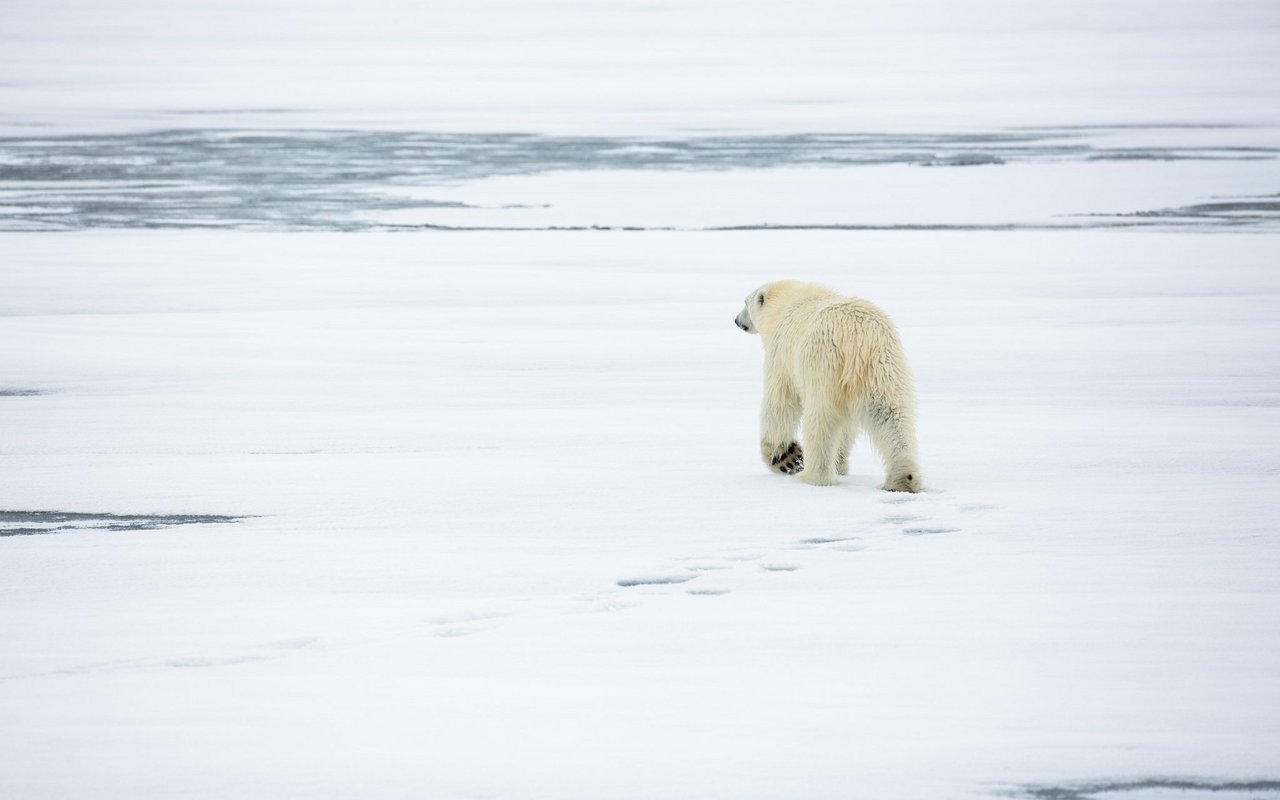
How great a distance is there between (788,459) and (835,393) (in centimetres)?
44

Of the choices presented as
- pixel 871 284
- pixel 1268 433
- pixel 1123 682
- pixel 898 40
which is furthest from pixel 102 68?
pixel 1123 682

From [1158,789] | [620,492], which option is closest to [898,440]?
[620,492]

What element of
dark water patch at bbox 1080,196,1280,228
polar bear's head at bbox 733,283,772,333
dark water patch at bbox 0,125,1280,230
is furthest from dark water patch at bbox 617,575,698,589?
dark water patch at bbox 1080,196,1280,228

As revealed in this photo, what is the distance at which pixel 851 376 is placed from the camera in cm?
490

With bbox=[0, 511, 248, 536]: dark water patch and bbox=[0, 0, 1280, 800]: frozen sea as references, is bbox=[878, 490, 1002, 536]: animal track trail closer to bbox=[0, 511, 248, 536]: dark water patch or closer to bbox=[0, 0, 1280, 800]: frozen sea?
bbox=[0, 0, 1280, 800]: frozen sea

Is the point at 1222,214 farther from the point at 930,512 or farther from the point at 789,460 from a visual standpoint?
the point at 930,512

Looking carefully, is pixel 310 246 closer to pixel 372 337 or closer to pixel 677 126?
pixel 372 337

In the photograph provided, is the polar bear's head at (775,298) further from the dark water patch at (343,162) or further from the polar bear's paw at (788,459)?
the dark water patch at (343,162)

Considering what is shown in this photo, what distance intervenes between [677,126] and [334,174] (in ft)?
20.0

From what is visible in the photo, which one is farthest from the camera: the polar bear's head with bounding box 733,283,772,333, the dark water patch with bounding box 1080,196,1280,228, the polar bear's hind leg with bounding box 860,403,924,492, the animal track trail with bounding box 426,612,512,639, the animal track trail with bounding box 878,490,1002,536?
the dark water patch with bounding box 1080,196,1280,228

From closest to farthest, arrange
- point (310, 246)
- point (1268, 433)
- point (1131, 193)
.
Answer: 1. point (1268, 433)
2. point (310, 246)
3. point (1131, 193)

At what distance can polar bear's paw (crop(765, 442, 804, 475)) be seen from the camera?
17.4 ft

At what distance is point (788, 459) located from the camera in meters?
5.32

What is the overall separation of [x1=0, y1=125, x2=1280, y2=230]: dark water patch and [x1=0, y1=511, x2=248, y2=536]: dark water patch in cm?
793
